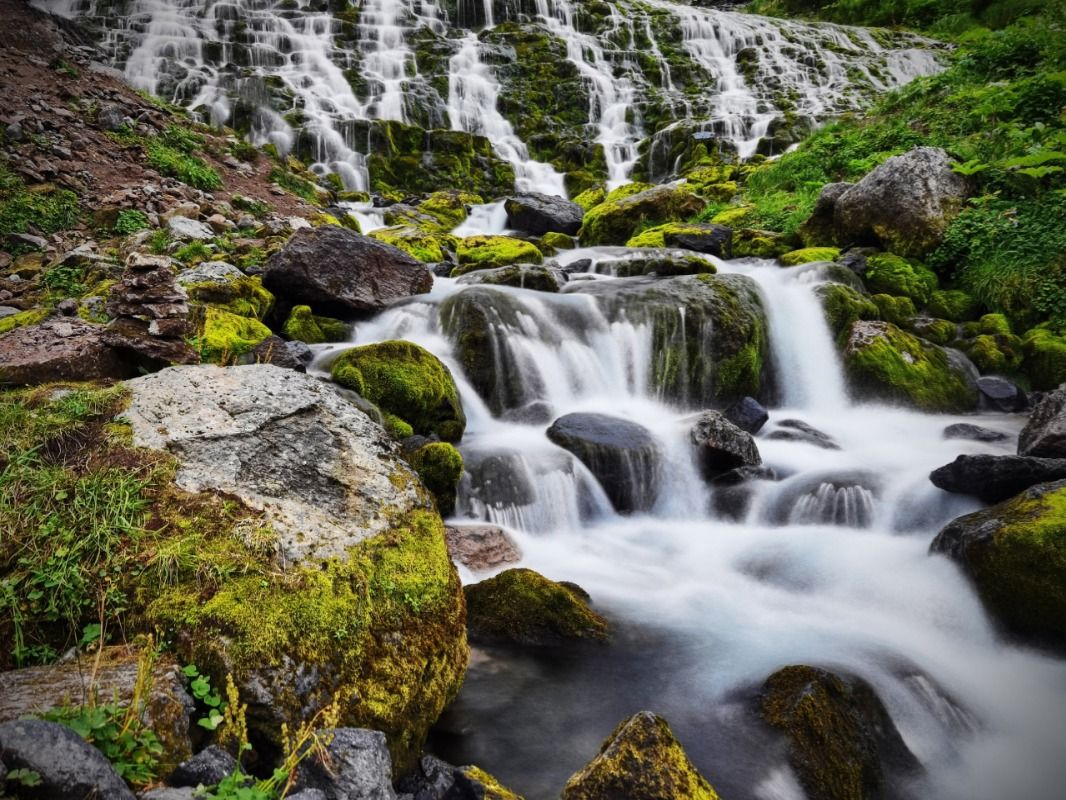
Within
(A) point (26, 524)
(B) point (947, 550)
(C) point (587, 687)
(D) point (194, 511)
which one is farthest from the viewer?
(B) point (947, 550)

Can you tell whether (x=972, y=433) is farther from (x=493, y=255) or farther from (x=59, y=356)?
(x=59, y=356)

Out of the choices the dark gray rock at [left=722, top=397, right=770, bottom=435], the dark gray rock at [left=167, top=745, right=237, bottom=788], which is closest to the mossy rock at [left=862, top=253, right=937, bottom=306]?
the dark gray rock at [left=722, top=397, right=770, bottom=435]

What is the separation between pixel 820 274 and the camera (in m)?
10.7

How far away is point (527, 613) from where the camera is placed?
4297 millimetres

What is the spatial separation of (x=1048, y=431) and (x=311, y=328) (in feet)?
28.5

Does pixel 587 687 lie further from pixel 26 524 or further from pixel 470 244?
pixel 470 244

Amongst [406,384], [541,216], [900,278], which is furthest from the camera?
[541,216]

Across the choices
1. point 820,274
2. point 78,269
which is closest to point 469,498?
point 78,269

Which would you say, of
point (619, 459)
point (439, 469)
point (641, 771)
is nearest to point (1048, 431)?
point (619, 459)

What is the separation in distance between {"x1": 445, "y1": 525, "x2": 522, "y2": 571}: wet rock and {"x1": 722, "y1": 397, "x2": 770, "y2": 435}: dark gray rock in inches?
164

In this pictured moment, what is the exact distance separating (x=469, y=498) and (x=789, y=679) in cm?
361

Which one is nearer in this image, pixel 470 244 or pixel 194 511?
pixel 194 511

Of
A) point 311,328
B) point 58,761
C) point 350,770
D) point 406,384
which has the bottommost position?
point 350,770

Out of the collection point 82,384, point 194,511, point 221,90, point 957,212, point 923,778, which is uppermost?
point 221,90
